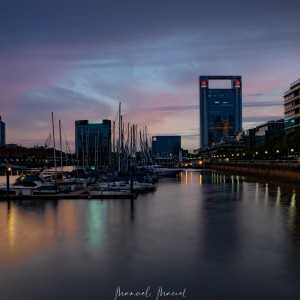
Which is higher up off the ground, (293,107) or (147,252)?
(293,107)

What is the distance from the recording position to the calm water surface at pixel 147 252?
20547mm

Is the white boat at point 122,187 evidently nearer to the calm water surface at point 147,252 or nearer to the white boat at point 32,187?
the white boat at point 32,187

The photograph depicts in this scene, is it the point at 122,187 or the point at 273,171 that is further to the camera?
the point at 273,171

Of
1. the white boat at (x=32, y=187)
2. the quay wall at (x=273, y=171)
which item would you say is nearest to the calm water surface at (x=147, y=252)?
the white boat at (x=32, y=187)

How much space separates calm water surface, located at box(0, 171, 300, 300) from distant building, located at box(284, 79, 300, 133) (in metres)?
110

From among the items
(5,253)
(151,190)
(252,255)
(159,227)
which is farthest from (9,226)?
(151,190)

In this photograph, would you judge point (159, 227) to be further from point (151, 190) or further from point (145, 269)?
point (151, 190)

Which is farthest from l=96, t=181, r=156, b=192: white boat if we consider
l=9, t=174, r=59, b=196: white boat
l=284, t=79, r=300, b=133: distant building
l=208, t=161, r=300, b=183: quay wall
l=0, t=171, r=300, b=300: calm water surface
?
l=284, t=79, r=300, b=133: distant building

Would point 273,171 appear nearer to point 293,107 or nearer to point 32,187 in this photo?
point 293,107

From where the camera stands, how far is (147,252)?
2741 cm

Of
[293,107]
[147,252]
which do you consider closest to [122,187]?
[147,252]

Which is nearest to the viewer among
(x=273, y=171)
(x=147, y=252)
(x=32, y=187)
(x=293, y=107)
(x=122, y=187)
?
(x=147, y=252)

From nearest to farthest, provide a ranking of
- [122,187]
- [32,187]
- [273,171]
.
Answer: [32,187] < [122,187] < [273,171]

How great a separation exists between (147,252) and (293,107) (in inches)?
5428
